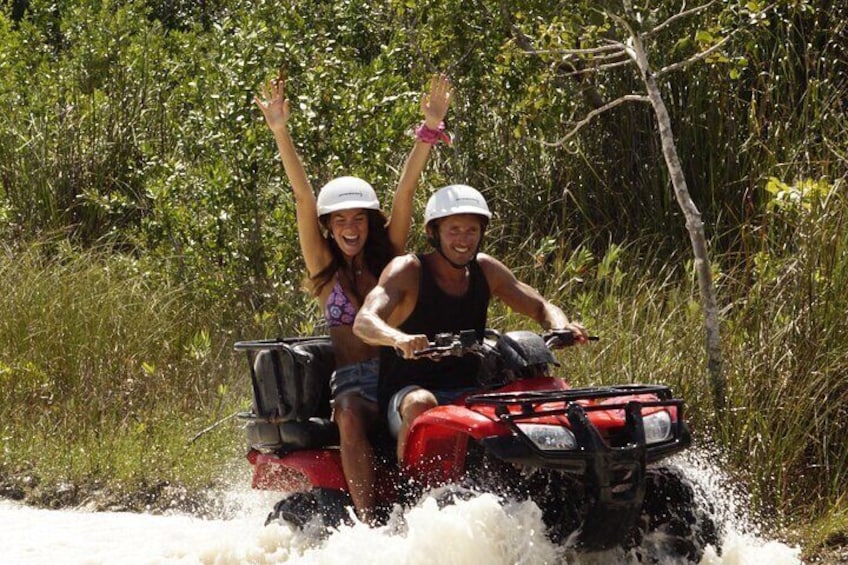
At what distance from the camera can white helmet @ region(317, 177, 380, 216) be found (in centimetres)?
711

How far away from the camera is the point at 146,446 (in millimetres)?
9484

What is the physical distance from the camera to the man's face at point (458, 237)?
640 centimetres

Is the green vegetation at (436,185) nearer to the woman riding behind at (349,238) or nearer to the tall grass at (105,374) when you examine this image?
the tall grass at (105,374)

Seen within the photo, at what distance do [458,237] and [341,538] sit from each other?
126 cm

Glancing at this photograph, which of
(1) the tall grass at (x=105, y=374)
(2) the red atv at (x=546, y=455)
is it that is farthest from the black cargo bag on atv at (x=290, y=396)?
(1) the tall grass at (x=105, y=374)

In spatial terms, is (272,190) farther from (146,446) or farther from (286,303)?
(146,446)

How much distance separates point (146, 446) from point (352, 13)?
4.24 meters

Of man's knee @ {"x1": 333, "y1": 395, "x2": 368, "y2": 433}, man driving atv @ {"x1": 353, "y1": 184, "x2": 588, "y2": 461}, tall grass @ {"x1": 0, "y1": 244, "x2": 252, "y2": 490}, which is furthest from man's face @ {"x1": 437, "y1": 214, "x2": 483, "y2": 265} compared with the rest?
tall grass @ {"x1": 0, "y1": 244, "x2": 252, "y2": 490}

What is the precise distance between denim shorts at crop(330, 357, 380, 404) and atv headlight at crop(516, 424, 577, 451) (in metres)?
1.17

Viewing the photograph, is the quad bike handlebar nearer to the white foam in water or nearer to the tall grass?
the white foam in water

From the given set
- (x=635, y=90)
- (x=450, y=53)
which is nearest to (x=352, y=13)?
(x=450, y=53)

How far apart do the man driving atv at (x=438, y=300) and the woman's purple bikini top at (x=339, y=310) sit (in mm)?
569

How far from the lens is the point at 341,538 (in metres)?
6.22

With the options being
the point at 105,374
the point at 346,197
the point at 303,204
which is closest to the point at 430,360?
the point at 346,197
